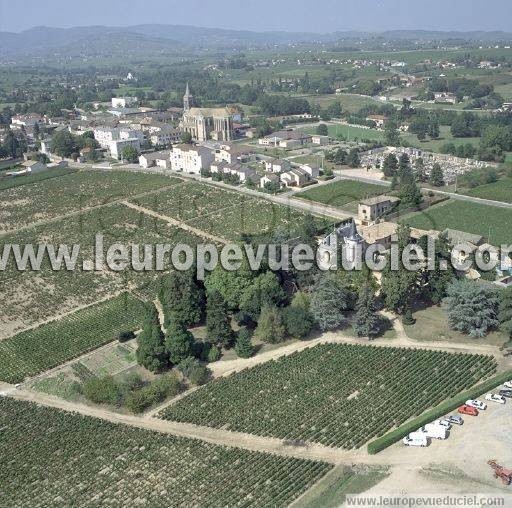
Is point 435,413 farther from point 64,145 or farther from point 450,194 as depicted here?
point 64,145

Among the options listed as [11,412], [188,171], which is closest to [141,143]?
[188,171]

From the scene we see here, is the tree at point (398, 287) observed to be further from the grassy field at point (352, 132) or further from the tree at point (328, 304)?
the grassy field at point (352, 132)

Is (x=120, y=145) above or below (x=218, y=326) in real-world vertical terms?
above

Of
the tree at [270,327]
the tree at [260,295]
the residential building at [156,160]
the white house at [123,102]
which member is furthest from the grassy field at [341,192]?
the white house at [123,102]

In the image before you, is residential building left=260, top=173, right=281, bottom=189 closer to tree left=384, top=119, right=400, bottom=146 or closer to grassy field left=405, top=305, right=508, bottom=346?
tree left=384, top=119, right=400, bottom=146

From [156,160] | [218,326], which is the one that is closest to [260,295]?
[218,326]

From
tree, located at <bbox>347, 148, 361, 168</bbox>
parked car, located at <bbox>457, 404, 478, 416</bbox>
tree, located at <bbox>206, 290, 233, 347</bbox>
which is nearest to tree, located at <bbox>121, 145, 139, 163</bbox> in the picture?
tree, located at <bbox>347, 148, 361, 168</bbox>
